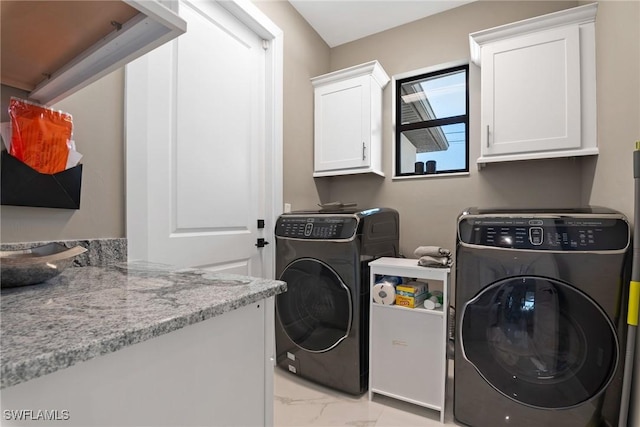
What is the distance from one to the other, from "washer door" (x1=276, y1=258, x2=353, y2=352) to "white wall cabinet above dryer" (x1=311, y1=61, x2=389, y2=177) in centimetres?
97

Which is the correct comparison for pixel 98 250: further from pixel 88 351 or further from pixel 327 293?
pixel 327 293

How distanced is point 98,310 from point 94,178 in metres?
0.81

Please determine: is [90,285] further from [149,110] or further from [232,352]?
[149,110]

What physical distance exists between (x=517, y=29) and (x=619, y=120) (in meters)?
0.84

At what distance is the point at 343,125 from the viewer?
2.46 m

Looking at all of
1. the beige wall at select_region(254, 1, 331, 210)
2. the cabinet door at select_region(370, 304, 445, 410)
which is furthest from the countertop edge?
the beige wall at select_region(254, 1, 331, 210)

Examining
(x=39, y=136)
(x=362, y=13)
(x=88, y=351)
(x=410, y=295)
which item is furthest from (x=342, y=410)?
(x=362, y=13)

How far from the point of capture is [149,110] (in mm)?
1377

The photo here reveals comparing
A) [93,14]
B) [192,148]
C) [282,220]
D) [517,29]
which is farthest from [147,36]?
[517,29]

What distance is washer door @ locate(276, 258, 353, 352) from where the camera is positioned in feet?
5.79

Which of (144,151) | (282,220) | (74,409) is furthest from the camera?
(282,220)

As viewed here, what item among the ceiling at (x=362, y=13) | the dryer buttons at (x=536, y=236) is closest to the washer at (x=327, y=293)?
the dryer buttons at (x=536, y=236)

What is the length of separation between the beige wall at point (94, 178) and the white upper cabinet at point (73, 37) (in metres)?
0.14

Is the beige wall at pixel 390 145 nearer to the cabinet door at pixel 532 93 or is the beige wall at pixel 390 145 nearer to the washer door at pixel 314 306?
the cabinet door at pixel 532 93
